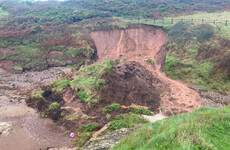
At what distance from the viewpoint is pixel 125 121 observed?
13.6 meters

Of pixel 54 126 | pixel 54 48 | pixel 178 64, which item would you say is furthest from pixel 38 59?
pixel 178 64

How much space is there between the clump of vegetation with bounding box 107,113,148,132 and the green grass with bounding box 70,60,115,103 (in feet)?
11.8

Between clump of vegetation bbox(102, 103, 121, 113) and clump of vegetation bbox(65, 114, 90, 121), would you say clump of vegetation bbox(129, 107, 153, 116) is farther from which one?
clump of vegetation bbox(65, 114, 90, 121)

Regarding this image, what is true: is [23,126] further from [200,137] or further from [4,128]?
[200,137]

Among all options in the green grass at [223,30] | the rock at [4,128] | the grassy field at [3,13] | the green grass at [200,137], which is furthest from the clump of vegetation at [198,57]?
the grassy field at [3,13]

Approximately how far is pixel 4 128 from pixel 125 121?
993 centimetres

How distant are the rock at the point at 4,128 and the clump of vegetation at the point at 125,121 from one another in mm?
8324

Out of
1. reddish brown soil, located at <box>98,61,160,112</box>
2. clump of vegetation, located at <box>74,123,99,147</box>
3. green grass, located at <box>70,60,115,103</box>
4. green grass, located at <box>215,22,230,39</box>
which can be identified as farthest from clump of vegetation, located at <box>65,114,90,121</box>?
green grass, located at <box>215,22,230,39</box>

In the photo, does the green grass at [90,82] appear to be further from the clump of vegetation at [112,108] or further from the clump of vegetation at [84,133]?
the clump of vegetation at [84,133]

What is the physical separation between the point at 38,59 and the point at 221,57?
2605 cm

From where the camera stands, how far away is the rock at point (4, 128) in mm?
14102

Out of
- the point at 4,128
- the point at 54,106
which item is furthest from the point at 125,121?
the point at 4,128

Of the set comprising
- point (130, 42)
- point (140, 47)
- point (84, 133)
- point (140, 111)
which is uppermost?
point (130, 42)

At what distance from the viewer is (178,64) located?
24234 mm
